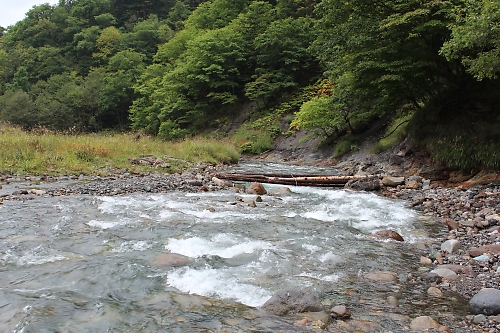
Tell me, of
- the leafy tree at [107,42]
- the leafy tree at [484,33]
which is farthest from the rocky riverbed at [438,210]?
the leafy tree at [107,42]

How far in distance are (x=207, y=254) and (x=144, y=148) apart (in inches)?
480

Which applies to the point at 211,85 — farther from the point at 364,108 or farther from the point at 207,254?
the point at 207,254

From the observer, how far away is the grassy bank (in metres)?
12.4

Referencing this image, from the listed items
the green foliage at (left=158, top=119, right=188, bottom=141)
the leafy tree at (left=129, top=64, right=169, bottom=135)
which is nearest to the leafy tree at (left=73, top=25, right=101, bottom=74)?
the leafy tree at (left=129, top=64, right=169, bottom=135)

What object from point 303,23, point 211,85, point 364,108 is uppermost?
point 303,23

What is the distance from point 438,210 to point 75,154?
1218 cm

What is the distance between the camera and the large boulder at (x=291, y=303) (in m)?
3.87

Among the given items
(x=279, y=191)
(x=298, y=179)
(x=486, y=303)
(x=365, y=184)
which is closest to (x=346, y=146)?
(x=298, y=179)

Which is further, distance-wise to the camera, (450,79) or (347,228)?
(450,79)

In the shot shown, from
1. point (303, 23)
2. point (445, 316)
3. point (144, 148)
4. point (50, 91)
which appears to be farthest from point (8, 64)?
point (445, 316)

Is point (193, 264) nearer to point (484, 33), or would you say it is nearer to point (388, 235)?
point (388, 235)

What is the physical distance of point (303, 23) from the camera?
1250 inches

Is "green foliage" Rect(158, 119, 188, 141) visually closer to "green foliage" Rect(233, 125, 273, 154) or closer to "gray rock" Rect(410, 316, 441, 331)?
"green foliage" Rect(233, 125, 273, 154)

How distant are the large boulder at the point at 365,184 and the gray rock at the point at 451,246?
5.61 m
